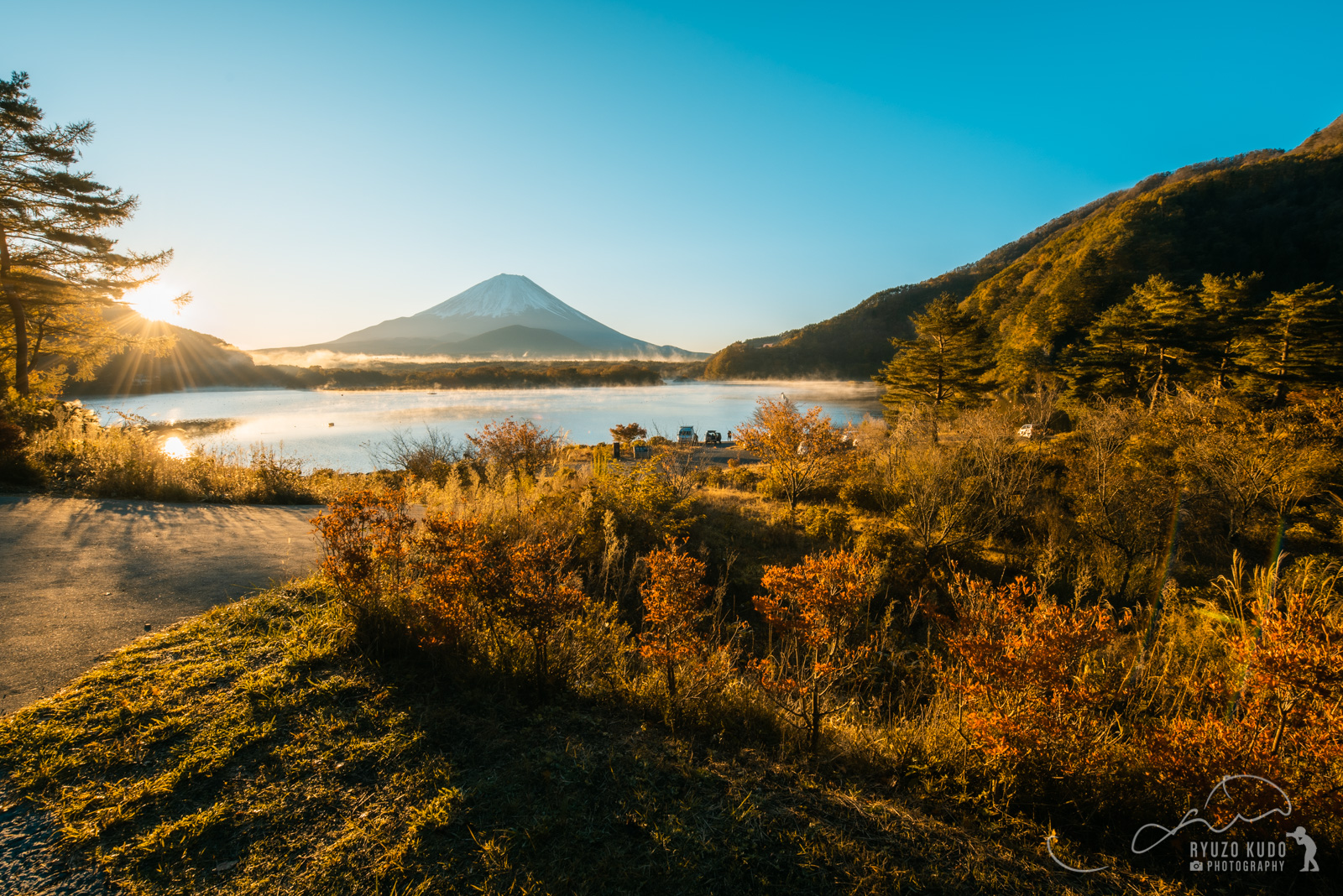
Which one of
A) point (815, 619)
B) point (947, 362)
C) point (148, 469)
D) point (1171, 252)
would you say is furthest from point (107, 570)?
point (1171, 252)

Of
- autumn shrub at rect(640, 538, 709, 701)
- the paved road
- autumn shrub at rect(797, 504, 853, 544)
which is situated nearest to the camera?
autumn shrub at rect(640, 538, 709, 701)

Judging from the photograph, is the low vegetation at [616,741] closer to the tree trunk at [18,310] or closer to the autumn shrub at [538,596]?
the autumn shrub at [538,596]

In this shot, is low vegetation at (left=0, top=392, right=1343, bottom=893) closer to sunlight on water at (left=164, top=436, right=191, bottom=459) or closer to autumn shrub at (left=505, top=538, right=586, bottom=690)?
autumn shrub at (left=505, top=538, right=586, bottom=690)

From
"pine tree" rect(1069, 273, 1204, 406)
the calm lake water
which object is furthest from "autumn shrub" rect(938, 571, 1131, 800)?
"pine tree" rect(1069, 273, 1204, 406)

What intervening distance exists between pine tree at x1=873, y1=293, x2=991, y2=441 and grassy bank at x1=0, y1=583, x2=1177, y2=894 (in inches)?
1076

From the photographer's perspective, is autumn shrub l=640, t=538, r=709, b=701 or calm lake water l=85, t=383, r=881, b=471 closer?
autumn shrub l=640, t=538, r=709, b=701

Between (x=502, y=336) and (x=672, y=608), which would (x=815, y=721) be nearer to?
(x=672, y=608)

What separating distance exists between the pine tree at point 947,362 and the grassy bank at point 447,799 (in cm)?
2734

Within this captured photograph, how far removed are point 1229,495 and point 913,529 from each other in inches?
275

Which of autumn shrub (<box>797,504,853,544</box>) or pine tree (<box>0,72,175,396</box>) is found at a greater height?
pine tree (<box>0,72,175,396</box>)

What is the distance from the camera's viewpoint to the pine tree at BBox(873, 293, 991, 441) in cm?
2719

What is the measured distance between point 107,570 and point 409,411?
31367mm

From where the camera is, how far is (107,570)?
4.82 meters
